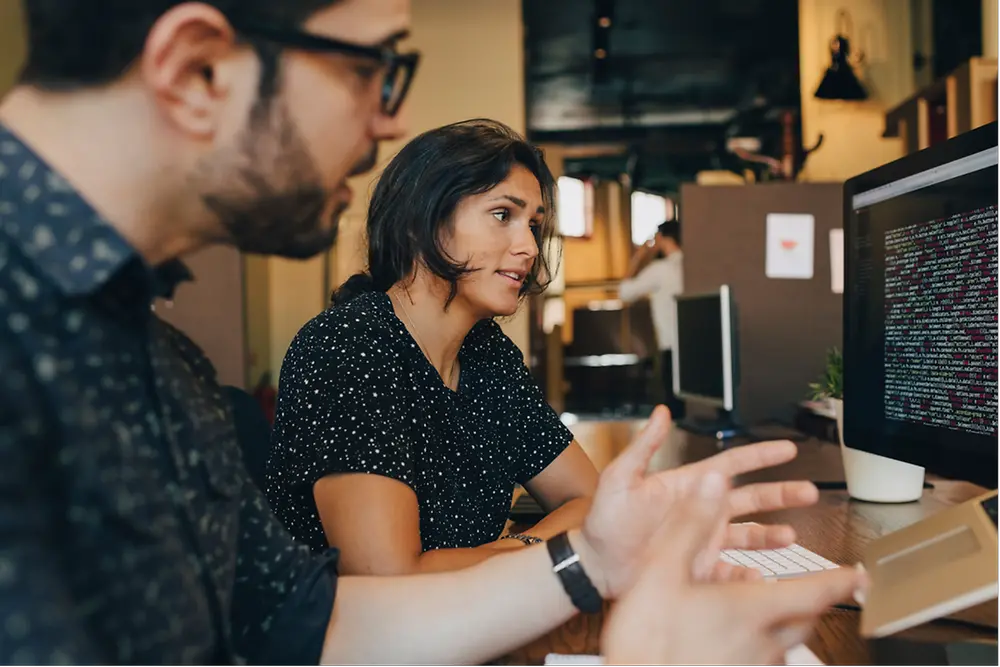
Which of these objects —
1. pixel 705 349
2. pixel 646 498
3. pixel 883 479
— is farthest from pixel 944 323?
pixel 705 349

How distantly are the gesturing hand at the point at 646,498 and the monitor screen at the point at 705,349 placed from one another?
1637mm

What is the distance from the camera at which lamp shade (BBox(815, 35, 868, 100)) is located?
4438 mm

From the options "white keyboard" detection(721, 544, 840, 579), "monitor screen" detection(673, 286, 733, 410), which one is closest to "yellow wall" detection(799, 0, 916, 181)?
"monitor screen" detection(673, 286, 733, 410)

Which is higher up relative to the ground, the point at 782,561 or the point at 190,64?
the point at 190,64

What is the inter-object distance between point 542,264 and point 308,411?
70 centimetres

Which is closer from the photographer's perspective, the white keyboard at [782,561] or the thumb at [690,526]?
the thumb at [690,526]

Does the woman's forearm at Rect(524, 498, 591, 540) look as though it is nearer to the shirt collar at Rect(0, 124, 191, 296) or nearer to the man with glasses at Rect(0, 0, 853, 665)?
the man with glasses at Rect(0, 0, 853, 665)

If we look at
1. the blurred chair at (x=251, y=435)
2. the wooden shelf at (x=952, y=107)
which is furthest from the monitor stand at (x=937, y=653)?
the wooden shelf at (x=952, y=107)

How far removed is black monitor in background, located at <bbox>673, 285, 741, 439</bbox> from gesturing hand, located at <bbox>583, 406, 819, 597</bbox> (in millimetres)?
1629

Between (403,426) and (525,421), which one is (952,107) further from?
(403,426)

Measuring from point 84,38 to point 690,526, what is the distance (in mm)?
531

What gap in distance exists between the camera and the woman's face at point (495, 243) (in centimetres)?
145

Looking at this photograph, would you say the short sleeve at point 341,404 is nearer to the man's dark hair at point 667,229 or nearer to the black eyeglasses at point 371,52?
the black eyeglasses at point 371,52

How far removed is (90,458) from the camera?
21.2 inches
